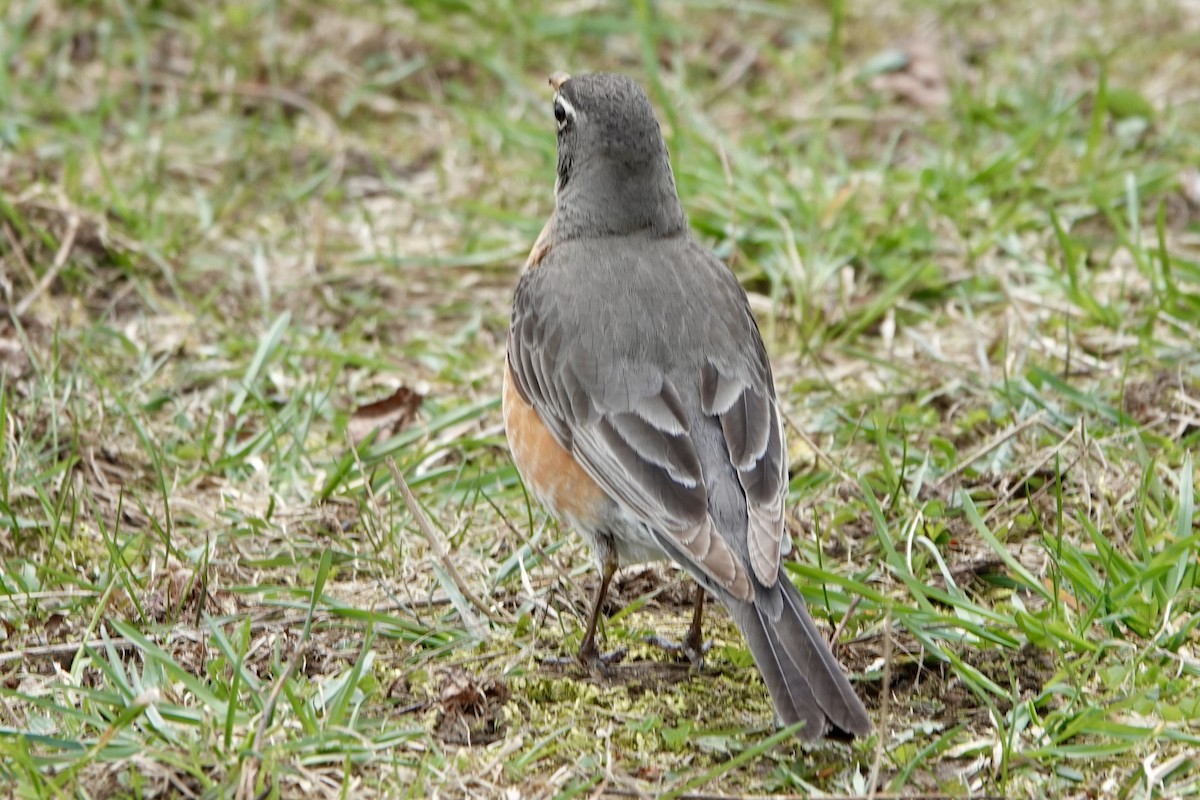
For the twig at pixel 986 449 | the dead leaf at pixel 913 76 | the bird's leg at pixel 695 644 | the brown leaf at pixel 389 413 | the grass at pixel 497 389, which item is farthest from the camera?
the dead leaf at pixel 913 76

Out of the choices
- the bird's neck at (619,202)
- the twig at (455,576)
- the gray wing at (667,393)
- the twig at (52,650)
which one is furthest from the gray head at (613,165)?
the twig at (52,650)

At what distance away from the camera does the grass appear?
436 centimetres

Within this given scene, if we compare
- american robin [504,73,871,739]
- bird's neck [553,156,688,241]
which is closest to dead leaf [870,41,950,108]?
american robin [504,73,871,739]

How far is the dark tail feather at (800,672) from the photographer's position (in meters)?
4.09

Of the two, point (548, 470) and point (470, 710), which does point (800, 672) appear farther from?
point (548, 470)

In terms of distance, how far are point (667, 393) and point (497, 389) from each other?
196cm

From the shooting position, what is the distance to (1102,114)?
809 cm

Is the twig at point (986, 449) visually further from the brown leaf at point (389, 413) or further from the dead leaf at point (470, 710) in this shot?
the brown leaf at point (389, 413)

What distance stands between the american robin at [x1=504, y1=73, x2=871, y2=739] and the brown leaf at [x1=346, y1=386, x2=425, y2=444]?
3.43 ft

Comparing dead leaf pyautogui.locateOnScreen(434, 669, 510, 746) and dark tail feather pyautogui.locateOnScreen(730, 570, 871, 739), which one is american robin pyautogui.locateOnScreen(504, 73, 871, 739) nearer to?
dark tail feather pyautogui.locateOnScreen(730, 570, 871, 739)

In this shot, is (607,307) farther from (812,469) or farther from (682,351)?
(812,469)

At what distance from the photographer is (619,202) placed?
5.84 metres

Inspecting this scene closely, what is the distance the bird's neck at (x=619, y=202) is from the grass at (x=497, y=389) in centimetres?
107

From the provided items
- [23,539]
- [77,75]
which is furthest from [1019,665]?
[77,75]
